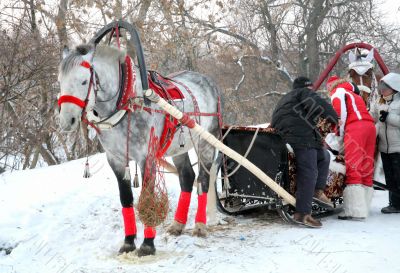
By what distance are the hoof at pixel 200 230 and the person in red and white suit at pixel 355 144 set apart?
5.93ft

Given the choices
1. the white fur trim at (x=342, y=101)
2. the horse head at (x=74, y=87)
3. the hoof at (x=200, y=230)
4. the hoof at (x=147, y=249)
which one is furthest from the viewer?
the white fur trim at (x=342, y=101)

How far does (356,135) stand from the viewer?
5777 millimetres

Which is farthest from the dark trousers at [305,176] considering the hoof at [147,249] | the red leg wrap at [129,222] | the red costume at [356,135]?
the red leg wrap at [129,222]

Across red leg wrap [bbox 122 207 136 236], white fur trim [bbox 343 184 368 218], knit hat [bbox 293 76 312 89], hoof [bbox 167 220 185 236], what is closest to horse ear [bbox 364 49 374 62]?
knit hat [bbox 293 76 312 89]

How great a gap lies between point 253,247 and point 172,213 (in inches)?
62.9

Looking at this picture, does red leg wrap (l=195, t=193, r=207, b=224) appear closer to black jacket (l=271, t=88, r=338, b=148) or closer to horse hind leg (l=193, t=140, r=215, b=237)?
horse hind leg (l=193, t=140, r=215, b=237)

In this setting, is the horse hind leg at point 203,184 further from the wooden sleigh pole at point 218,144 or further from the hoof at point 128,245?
the hoof at point 128,245

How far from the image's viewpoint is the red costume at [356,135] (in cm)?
575

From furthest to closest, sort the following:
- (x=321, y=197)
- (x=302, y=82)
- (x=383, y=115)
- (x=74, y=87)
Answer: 1. (x=383, y=115)
2. (x=321, y=197)
3. (x=302, y=82)
4. (x=74, y=87)

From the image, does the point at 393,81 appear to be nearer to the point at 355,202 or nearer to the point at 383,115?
the point at 383,115

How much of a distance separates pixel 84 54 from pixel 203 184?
2.28m

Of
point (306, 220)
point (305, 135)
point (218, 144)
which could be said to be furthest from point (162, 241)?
point (305, 135)

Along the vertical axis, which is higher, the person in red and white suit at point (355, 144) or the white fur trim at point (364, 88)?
the white fur trim at point (364, 88)

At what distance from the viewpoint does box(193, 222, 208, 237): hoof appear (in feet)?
16.7
